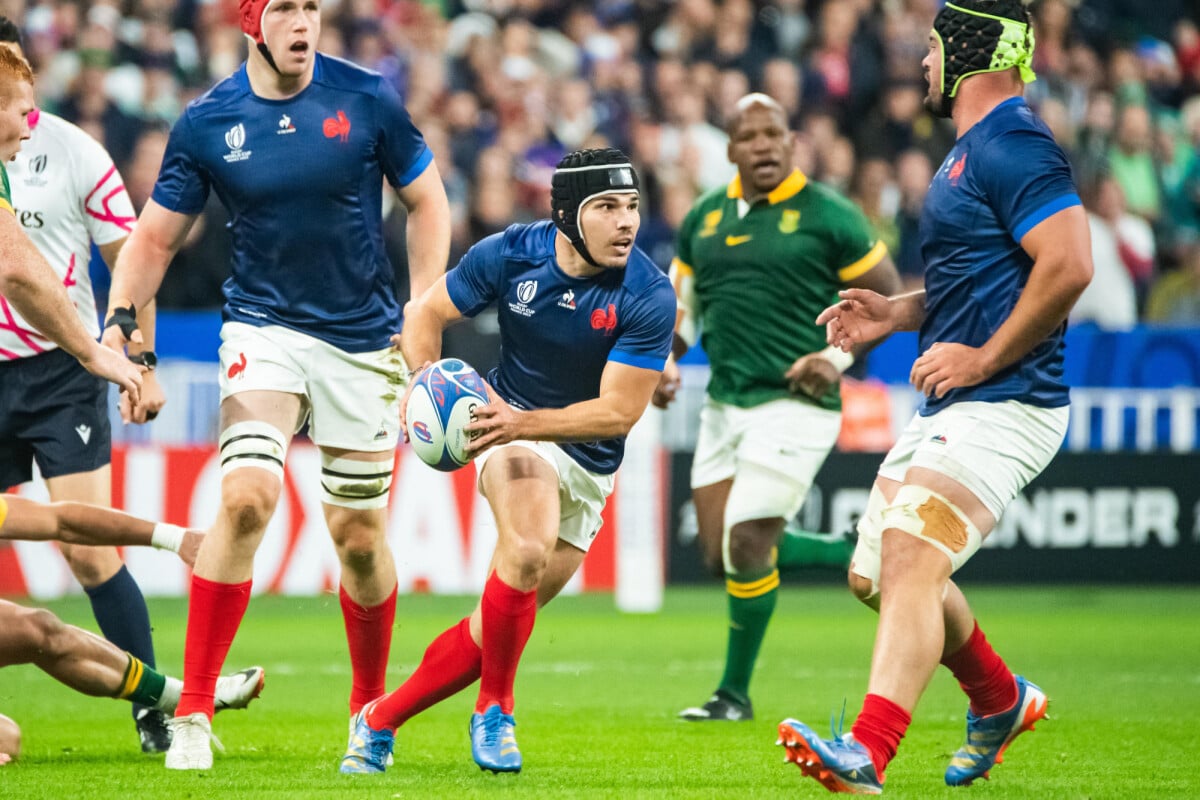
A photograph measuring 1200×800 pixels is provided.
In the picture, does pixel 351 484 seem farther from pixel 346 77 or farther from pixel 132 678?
pixel 346 77

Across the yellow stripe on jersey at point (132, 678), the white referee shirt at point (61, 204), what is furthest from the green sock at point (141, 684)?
the white referee shirt at point (61, 204)

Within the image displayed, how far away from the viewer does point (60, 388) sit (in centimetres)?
723

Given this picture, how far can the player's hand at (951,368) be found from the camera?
539 centimetres

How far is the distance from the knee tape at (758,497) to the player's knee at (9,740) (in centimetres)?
344

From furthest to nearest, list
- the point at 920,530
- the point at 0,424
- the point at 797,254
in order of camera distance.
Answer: the point at 797,254, the point at 0,424, the point at 920,530

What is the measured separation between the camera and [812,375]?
27.9ft

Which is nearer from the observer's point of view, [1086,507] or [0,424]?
[0,424]

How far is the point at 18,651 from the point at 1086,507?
8.86m

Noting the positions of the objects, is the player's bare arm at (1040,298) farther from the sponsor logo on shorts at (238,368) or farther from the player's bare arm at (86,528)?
the player's bare arm at (86,528)

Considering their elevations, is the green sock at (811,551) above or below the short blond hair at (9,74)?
below

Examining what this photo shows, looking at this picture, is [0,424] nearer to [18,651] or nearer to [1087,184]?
[18,651]

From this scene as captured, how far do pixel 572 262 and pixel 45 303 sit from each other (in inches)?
73.1

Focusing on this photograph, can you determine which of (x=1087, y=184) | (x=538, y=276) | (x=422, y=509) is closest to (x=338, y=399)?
(x=538, y=276)

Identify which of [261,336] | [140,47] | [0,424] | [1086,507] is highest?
[140,47]
